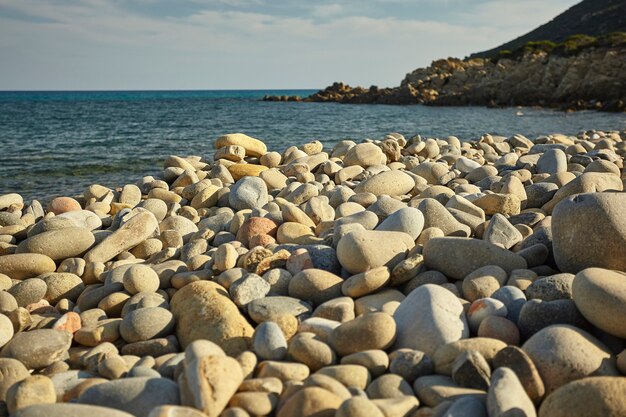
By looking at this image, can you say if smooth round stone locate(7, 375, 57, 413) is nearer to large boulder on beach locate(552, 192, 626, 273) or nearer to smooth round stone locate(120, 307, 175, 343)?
smooth round stone locate(120, 307, 175, 343)

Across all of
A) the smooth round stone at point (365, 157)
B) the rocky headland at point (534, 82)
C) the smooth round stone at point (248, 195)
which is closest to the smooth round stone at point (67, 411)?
the smooth round stone at point (248, 195)

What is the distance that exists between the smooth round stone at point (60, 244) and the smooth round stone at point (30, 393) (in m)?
2.34

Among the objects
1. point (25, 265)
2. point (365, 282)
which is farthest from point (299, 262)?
point (25, 265)

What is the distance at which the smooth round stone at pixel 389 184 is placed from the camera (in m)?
6.29

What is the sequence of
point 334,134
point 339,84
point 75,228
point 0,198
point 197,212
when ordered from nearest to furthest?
1. point 75,228
2. point 197,212
3. point 0,198
4. point 334,134
5. point 339,84

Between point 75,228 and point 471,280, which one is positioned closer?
point 471,280

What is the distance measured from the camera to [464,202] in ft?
16.0

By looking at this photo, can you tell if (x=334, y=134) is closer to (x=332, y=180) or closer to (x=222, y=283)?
(x=332, y=180)

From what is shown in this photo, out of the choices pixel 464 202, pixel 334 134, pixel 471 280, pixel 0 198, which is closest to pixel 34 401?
pixel 471 280

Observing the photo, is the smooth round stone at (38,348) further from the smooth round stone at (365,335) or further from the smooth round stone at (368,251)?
the smooth round stone at (368,251)

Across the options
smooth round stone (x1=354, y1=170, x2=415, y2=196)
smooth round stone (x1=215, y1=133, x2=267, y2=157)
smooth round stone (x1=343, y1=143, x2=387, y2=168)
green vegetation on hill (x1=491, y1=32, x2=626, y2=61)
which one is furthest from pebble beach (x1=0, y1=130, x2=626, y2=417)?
green vegetation on hill (x1=491, y1=32, x2=626, y2=61)

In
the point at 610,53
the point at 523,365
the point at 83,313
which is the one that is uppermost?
the point at 610,53

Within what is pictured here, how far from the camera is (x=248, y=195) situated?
6.08 metres

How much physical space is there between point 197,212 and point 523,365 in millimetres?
4560
